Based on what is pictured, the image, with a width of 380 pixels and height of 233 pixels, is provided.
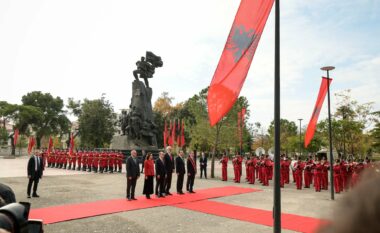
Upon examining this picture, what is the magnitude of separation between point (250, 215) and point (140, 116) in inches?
998

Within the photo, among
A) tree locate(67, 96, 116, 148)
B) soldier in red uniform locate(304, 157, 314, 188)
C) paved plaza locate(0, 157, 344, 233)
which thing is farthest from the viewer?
tree locate(67, 96, 116, 148)

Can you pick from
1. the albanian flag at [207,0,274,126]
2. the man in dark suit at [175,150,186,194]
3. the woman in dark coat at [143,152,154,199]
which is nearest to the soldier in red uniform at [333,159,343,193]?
the man in dark suit at [175,150,186,194]

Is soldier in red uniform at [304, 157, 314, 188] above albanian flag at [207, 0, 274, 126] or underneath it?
underneath

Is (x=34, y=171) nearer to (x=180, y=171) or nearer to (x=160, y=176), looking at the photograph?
(x=160, y=176)

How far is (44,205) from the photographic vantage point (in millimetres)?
11234

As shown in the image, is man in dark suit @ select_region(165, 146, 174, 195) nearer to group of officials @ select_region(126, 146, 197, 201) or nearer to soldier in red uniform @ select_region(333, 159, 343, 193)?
group of officials @ select_region(126, 146, 197, 201)

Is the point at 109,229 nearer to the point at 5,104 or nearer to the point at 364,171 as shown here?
the point at 364,171

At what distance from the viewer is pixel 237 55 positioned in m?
6.23

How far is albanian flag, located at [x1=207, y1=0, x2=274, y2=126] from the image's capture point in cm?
614

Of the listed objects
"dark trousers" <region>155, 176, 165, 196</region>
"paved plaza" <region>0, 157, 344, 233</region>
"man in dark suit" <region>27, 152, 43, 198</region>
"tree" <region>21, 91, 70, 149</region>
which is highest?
"tree" <region>21, 91, 70, 149</region>

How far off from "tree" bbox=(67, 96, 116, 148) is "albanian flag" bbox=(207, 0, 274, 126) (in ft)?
169

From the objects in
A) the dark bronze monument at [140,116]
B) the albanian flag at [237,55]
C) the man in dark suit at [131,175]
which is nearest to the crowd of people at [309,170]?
the man in dark suit at [131,175]

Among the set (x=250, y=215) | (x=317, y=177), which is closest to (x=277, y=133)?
(x=250, y=215)

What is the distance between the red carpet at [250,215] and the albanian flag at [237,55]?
180 inches
